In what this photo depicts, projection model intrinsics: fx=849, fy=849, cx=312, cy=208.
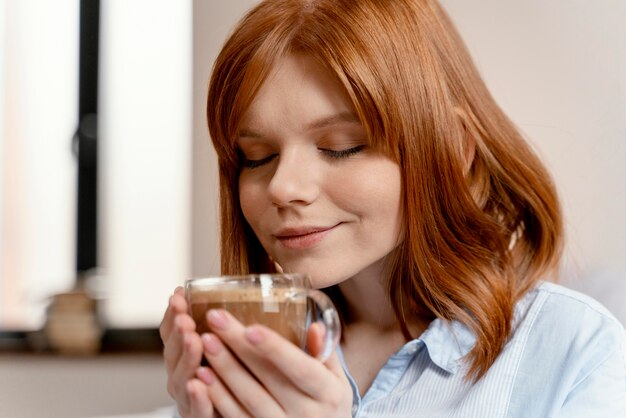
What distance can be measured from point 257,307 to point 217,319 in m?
0.06

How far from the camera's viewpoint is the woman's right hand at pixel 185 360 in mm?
1009

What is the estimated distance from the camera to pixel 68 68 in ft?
11.8

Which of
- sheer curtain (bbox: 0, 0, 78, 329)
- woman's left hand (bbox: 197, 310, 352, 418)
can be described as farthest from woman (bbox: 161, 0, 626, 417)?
sheer curtain (bbox: 0, 0, 78, 329)

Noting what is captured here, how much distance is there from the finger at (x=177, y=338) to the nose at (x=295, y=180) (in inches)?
11.4

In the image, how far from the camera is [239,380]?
40.4 inches

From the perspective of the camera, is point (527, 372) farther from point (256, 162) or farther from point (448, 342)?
point (256, 162)

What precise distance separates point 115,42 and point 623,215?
2310 mm

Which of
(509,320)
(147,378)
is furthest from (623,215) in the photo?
(147,378)

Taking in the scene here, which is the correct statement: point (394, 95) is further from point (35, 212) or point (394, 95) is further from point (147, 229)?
point (35, 212)

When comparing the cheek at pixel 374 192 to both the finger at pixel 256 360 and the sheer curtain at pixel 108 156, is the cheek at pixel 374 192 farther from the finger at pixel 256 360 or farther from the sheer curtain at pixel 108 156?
the sheer curtain at pixel 108 156

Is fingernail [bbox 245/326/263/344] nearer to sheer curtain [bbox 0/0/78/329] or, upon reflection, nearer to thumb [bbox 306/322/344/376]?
thumb [bbox 306/322/344/376]

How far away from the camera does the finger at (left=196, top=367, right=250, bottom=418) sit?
40.9 inches

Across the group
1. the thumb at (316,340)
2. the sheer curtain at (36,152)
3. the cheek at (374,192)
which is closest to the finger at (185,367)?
the thumb at (316,340)

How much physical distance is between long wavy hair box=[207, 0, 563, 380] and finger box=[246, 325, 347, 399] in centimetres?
43
